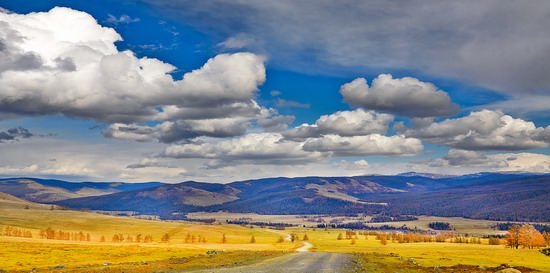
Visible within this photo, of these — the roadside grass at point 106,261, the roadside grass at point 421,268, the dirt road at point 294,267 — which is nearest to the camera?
the dirt road at point 294,267

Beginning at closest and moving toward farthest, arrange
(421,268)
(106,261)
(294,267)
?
(294,267), (421,268), (106,261)

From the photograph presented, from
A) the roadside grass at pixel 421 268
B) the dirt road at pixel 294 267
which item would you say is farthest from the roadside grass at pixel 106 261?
the roadside grass at pixel 421 268

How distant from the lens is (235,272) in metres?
72.5

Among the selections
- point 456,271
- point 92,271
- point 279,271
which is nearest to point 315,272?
point 279,271

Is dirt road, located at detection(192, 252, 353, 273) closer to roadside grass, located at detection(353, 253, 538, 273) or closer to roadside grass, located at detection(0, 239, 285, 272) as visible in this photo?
roadside grass, located at detection(353, 253, 538, 273)

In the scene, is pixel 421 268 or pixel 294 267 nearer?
pixel 294 267

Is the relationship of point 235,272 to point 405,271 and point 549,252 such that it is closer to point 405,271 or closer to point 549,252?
point 405,271

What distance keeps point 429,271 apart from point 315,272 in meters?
22.9


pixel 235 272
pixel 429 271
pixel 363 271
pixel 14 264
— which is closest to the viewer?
pixel 235 272

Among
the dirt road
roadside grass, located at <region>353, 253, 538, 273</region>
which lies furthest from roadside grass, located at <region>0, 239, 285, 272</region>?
roadside grass, located at <region>353, 253, 538, 273</region>

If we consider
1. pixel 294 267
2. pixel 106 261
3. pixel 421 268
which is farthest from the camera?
pixel 106 261

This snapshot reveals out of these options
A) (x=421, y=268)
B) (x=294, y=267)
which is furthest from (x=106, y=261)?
(x=421, y=268)

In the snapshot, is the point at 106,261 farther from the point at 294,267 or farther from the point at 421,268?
the point at 421,268

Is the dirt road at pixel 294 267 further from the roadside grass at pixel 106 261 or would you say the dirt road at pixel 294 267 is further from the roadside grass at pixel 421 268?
the roadside grass at pixel 106 261
